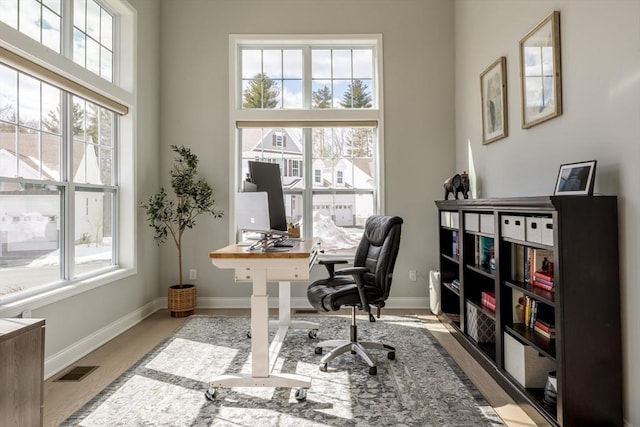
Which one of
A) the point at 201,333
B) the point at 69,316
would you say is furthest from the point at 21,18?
the point at 201,333

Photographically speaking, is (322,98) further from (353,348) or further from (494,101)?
(353,348)

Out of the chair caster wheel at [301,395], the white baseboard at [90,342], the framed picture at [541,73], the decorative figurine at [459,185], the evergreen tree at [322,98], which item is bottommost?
the chair caster wheel at [301,395]

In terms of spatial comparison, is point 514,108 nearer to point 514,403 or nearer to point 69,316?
point 514,403

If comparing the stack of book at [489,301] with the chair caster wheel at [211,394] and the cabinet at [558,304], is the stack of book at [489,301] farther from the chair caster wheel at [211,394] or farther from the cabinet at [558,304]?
the chair caster wheel at [211,394]

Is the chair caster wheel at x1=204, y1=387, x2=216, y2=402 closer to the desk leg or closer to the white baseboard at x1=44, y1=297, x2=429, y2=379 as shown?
the desk leg

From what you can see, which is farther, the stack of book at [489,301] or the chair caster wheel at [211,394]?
the stack of book at [489,301]

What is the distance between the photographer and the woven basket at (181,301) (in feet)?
12.7

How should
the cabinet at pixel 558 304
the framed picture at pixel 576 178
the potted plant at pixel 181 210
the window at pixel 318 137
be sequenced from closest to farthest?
the cabinet at pixel 558 304
the framed picture at pixel 576 178
the potted plant at pixel 181 210
the window at pixel 318 137

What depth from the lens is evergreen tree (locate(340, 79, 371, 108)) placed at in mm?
4383

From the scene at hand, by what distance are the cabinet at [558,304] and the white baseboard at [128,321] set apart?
1504 millimetres

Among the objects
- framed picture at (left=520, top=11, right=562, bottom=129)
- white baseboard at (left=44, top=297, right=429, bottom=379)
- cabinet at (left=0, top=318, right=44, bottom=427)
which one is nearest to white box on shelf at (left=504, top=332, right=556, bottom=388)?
framed picture at (left=520, top=11, right=562, bottom=129)

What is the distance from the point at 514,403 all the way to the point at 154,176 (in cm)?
375

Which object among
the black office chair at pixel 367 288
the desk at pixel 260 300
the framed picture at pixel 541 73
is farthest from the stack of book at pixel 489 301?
the desk at pixel 260 300

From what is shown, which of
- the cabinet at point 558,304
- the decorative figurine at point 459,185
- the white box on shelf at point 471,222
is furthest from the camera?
the decorative figurine at point 459,185
